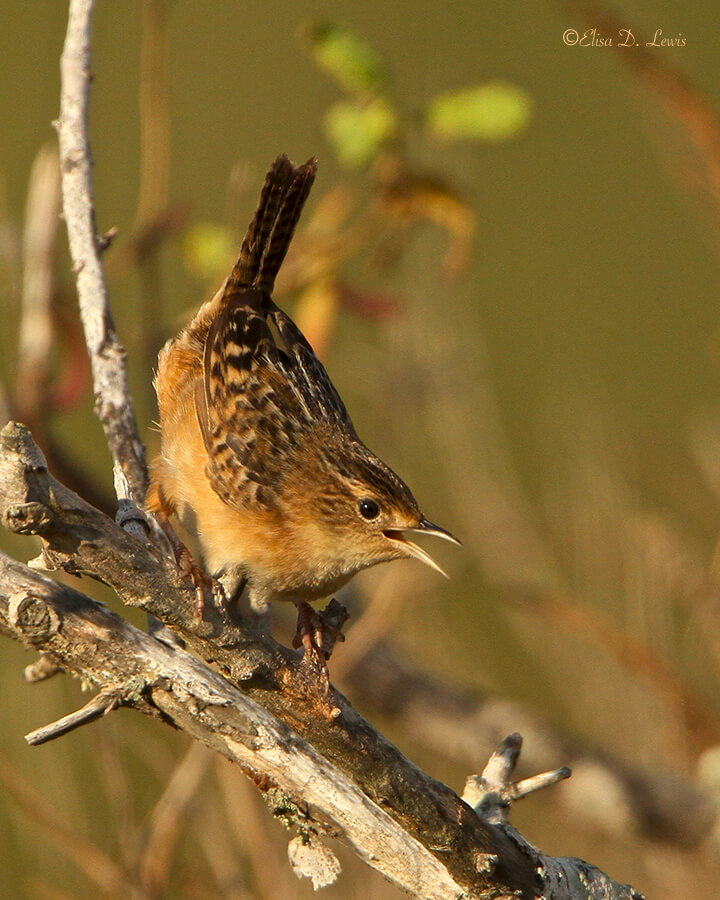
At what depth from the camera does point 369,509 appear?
292 cm

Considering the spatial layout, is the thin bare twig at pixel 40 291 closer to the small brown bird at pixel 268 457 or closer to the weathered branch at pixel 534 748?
the small brown bird at pixel 268 457

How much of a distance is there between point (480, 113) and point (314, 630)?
2081 mm

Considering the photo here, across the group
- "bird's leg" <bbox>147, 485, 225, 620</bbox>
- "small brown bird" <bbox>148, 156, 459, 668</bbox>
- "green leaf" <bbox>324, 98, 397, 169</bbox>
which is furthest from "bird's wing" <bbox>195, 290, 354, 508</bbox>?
"green leaf" <bbox>324, 98, 397, 169</bbox>

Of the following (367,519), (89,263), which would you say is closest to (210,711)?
(367,519)

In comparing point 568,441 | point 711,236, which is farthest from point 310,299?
point 711,236

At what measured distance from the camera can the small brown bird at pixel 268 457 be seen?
286cm

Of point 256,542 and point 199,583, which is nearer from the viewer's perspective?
point 199,583

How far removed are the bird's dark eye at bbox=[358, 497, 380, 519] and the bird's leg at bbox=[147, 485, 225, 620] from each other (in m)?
0.48

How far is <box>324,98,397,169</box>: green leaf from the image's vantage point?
3.74m

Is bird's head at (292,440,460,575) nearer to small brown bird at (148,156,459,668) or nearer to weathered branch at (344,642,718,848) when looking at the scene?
small brown bird at (148,156,459,668)

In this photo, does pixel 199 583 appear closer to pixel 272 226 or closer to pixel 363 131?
pixel 272 226

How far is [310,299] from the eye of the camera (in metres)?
Result: 3.96

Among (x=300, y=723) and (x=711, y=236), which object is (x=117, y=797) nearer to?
(x=300, y=723)

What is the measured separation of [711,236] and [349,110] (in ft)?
17.4
